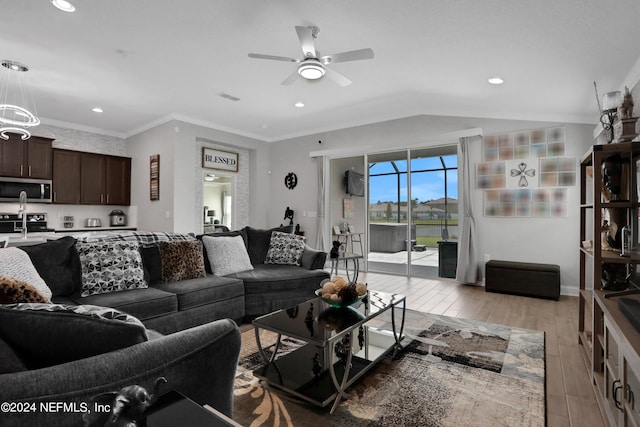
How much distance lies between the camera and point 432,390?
2.04 metres

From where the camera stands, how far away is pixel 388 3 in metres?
2.58

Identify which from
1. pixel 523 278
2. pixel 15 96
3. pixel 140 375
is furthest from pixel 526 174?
pixel 15 96

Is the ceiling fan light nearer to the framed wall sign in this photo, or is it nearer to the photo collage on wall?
the photo collage on wall

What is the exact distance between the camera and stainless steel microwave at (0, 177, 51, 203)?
5320 mm

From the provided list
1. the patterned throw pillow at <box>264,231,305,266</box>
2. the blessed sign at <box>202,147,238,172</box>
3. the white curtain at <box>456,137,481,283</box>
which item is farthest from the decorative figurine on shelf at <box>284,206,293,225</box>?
the white curtain at <box>456,137,481,283</box>

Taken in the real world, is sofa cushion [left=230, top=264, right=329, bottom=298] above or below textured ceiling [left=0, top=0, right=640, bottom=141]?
below

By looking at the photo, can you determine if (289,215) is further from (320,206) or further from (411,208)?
(411,208)

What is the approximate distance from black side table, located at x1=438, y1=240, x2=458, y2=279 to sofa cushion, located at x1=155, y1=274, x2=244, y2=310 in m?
3.65

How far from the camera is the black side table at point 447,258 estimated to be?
538 centimetres

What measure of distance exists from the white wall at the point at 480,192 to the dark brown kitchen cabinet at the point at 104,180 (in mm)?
3869

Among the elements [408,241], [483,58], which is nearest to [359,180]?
[408,241]

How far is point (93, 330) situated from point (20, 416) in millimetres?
261

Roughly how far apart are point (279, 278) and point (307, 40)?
7.44ft

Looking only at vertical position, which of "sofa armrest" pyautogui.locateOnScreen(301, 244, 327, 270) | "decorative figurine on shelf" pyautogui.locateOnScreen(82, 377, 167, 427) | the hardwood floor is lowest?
the hardwood floor
